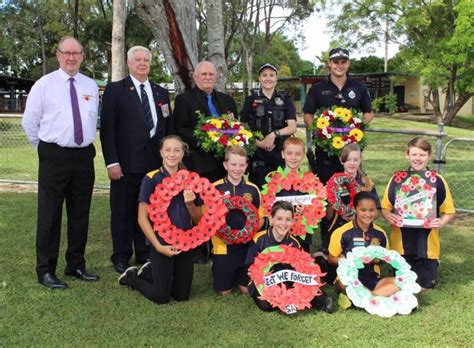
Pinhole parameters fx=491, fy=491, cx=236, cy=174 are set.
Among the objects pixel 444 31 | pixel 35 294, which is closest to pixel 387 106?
pixel 444 31

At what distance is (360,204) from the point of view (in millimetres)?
4559

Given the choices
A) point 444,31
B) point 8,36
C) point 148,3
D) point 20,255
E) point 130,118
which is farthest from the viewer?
point 8,36

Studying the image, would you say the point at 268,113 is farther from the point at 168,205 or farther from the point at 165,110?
the point at 168,205

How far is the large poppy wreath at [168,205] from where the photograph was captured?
14.1 ft

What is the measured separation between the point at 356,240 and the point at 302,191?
0.70 metres

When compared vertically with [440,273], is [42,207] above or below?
above

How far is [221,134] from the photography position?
499 centimetres

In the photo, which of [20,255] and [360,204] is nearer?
[360,204]

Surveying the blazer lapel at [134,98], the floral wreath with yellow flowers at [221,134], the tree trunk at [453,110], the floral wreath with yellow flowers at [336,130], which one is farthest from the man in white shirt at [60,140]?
the tree trunk at [453,110]

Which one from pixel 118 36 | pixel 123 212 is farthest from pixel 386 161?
pixel 123 212

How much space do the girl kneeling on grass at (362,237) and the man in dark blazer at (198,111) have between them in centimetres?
159

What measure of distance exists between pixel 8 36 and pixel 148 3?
47.6 m

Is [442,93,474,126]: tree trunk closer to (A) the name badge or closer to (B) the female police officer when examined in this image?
(B) the female police officer

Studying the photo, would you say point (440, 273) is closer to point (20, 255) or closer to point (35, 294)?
point (35, 294)
